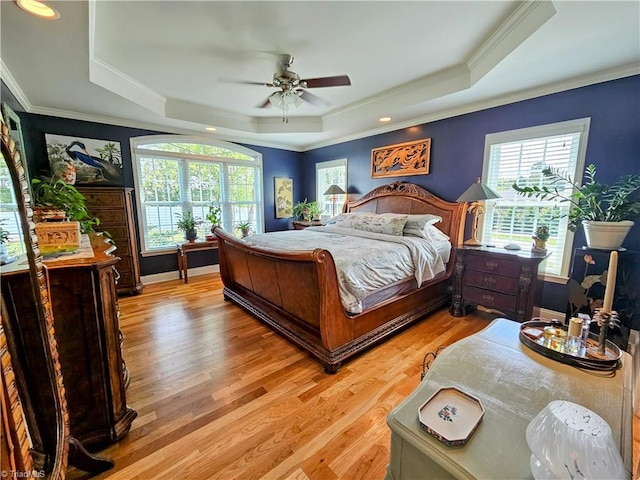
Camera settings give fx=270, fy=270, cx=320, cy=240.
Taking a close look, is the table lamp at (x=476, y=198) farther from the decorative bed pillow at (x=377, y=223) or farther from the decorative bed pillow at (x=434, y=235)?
the decorative bed pillow at (x=377, y=223)

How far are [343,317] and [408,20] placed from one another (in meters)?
2.35

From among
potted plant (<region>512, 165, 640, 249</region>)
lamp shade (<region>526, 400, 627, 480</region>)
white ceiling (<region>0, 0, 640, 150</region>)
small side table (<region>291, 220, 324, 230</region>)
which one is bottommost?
lamp shade (<region>526, 400, 627, 480</region>)

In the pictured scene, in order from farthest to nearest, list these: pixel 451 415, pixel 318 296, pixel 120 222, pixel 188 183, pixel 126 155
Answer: pixel 188 183 → pixel 126 155 → pixel 120 222 → pixel 318 296 → pixel 451 415

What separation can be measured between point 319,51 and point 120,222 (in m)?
3.34

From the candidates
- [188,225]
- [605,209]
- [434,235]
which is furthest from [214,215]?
[605,209]

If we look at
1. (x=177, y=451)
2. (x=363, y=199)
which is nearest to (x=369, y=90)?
(x=363, y=199)

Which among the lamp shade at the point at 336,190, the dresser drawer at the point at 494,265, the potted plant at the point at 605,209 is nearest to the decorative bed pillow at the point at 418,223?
the dresser drawer at the point at 494,265

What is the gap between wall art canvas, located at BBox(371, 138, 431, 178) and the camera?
3848 millimetres

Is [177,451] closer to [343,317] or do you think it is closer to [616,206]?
[343,317]

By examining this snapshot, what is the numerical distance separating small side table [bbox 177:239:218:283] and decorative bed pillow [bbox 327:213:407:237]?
2173 mm

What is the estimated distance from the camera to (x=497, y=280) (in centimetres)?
283

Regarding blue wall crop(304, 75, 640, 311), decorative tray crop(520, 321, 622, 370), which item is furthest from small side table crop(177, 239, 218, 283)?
decorative tray crop(520, 321, 622, 370)

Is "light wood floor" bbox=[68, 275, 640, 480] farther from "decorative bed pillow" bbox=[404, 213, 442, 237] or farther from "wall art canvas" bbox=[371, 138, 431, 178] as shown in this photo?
"wall art canvas" bbox=[371, 138, 431, 178]

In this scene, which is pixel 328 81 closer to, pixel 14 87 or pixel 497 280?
pixel 497 280
